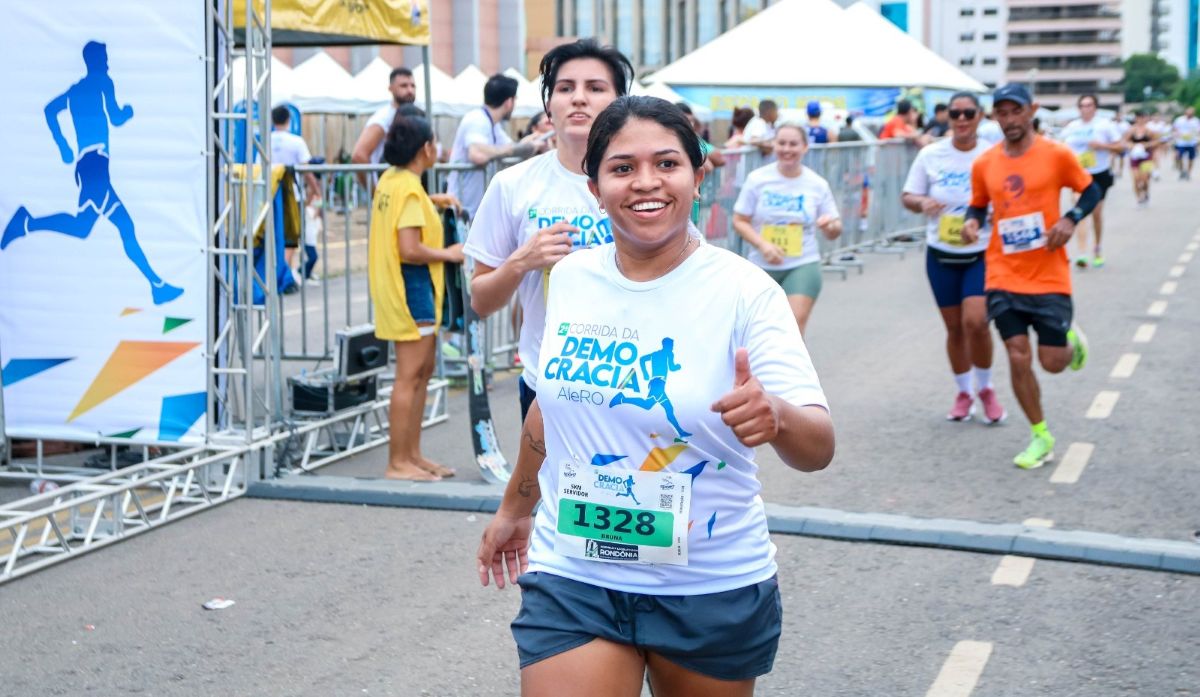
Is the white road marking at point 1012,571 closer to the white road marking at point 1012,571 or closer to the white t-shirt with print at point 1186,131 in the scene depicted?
the white road marking at point 1012,571

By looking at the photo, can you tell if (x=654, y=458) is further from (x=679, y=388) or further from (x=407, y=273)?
(x=407, y=273)

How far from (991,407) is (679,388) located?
691 centimetres

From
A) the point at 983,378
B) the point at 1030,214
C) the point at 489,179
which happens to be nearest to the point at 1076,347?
the point at 1030,214

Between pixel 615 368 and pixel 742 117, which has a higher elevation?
pixel 742 117

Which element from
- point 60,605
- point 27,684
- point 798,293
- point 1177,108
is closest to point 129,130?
point 60,605

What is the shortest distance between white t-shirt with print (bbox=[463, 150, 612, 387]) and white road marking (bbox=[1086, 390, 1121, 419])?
18.6 feet

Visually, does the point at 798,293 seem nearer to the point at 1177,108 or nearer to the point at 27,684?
the point at 27,684

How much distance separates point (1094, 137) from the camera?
19172 mm

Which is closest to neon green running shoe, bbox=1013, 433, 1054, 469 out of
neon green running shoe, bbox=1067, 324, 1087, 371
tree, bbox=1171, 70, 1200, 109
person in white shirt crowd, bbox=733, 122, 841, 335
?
neon green running shoe, bbox=1067, 324, 1087, 371

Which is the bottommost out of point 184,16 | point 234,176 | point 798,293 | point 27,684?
point 27,684

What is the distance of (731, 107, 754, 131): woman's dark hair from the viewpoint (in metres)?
20.0

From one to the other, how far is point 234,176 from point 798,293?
11.6 feet

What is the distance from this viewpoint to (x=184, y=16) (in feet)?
24.4

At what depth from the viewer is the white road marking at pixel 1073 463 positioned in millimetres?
8117
